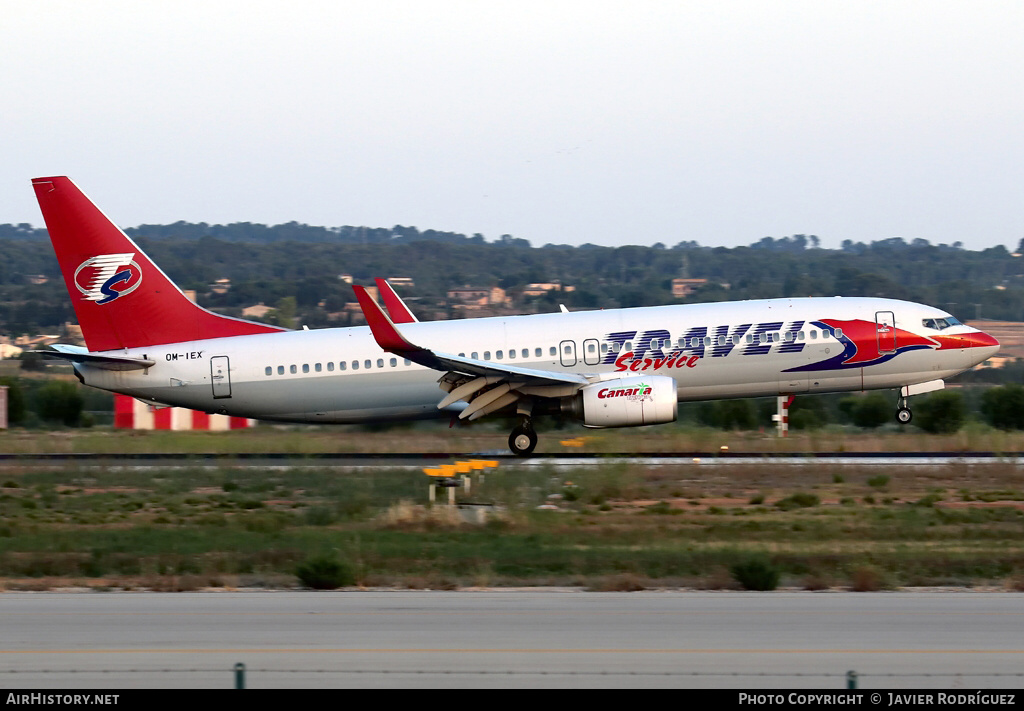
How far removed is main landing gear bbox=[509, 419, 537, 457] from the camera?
27.8m

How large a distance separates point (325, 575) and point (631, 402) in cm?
1298

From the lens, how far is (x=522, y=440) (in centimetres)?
2788

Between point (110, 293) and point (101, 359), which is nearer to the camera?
point (101, 359)

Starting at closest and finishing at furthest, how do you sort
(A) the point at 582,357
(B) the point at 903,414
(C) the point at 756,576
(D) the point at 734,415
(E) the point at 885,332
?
1. (C) the point at 756,576
2. (A) the point at 582,357
3. (E) the point at 885,332
4. (B) the point at 903,414
5. (D) the point at 734,415

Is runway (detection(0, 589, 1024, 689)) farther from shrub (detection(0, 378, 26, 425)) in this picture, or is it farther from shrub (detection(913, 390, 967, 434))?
shrub (detection(0, 378, 26, 425))

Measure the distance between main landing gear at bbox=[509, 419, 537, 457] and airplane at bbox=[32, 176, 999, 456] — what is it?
3 centimetres

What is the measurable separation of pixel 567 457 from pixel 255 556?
12398mm

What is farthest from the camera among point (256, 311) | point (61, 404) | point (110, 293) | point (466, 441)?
point (256, 311)

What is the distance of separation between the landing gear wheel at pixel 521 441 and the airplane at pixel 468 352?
0.09ft

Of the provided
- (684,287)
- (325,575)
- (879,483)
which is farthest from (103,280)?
(684,287)

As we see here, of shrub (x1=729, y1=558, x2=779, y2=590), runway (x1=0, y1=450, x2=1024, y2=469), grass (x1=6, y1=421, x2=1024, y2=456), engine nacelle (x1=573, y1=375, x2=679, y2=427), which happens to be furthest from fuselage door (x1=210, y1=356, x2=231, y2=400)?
shrub (x1=729, y1=558, x2=779, y2=590)

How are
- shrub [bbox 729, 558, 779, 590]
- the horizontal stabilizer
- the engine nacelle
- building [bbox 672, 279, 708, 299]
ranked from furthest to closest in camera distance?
building [bbox 672, 279, 708, 299] → the horizontal stabilizer → the engine nacelle → shrub [bbox 729, 558, 779, 590]

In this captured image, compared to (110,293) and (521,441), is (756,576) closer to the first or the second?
(521,441)

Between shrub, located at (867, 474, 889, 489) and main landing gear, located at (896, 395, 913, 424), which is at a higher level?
main landing gear, located at (896, 395, 913, 424)
